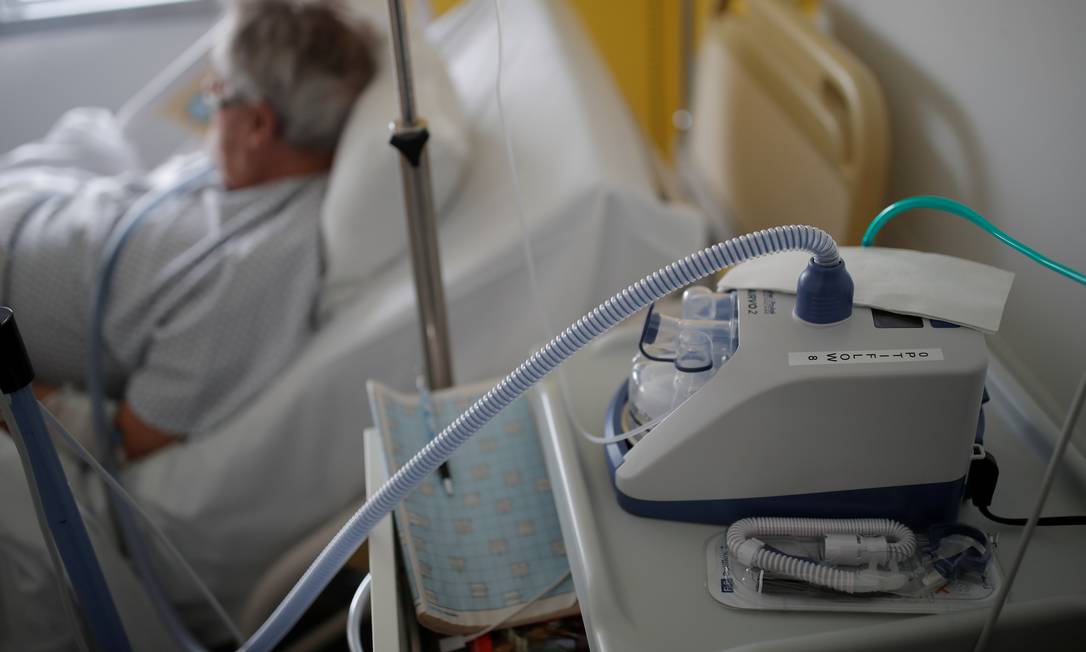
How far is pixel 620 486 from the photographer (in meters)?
0.79

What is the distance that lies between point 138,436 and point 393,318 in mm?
459

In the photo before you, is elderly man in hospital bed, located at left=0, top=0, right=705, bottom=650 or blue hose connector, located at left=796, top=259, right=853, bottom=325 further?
elderly man in hospital bed, located at left=0, top=0, right=705, bottom=650

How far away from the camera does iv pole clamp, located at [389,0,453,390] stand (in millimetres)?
844

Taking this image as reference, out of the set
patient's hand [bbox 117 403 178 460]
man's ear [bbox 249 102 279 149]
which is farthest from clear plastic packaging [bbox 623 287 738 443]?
man's ear [bbox 249 102 279 149]

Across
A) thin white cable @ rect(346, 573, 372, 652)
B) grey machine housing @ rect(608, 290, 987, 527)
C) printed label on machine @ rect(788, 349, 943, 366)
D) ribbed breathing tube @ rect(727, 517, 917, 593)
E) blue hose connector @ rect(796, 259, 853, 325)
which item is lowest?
thin white cable @ rect(346, 573, 372, 652)

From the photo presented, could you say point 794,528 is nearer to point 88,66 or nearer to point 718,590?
point 718,590

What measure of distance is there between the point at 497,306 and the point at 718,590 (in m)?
0.76

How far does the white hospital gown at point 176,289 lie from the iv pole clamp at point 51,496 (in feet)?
2.06

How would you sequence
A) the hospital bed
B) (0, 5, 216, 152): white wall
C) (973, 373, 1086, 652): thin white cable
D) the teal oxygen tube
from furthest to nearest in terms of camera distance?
(0, 5, 216, 152): white wall
the hospital bed
the teal oxygen tube
(973, 373, 1086, 652): thin white cable

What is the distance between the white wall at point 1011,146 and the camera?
0.97 metres

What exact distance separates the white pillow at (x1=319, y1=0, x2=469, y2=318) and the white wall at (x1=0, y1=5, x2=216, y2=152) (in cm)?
139

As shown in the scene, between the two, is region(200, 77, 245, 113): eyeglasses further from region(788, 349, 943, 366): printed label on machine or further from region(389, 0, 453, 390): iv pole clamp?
region(788, 349, 943, 366): printed label on machine

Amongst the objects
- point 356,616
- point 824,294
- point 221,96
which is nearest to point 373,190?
point 221,96

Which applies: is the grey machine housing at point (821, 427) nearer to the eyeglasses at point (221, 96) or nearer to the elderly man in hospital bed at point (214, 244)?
the elderly man in hospital bed at point (214, 244)
